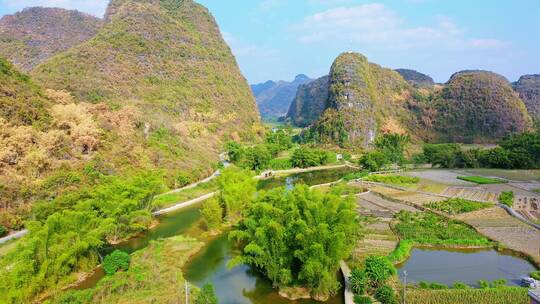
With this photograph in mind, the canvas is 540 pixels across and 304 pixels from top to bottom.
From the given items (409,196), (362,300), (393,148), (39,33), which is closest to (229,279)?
(362,300)

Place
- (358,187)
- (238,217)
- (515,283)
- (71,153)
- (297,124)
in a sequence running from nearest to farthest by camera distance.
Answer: (515,283) < (238,217) < (71,153) < (358,187) < (297,124)

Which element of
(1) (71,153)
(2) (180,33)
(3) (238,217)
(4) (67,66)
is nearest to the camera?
(3) (238,217)

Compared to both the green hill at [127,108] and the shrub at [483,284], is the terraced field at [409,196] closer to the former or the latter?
the shrub at [483,284]

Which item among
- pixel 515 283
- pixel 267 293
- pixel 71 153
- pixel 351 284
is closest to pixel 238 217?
pixel 267 293

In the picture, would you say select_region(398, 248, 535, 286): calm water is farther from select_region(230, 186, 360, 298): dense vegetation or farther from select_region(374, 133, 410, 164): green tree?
select_region(374, 133, 410, 164): green tree

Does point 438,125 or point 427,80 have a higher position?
point 427,80

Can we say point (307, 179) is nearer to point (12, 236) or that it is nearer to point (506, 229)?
point (506, 229)

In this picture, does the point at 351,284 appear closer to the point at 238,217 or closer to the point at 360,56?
the point at 238,217

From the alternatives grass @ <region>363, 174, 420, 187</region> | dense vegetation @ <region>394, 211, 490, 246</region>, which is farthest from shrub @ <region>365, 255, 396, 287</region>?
grass @ <region>363, 174, 420, 187</region>
